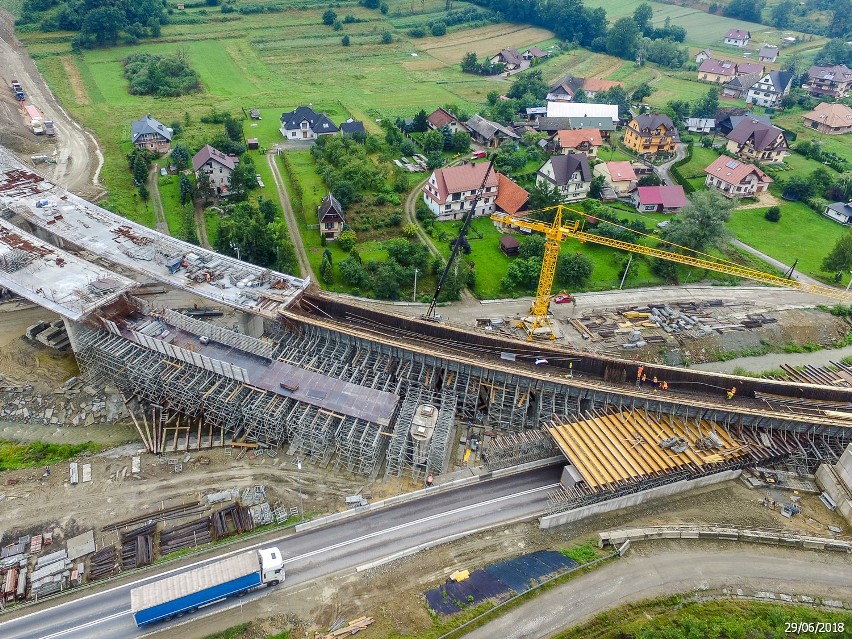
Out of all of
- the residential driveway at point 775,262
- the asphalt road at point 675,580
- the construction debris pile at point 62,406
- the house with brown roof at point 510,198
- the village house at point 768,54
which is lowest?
the construction debris pile at point 62,406

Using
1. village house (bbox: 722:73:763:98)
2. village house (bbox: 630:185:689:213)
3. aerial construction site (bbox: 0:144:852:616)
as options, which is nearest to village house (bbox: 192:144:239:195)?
aerial construction site (bbox: 0:144:852:616)

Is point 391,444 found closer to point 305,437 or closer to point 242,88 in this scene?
point 305,437

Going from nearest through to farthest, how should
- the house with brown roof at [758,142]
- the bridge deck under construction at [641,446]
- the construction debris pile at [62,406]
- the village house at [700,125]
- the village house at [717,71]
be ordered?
the bridge deck under construction at [641,446] → the construction debris pile at [62,406] → the house with brown roof at [758,142] → the village house at [700,125] → the village house at [717,71]

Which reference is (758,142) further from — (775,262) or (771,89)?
(771,89)

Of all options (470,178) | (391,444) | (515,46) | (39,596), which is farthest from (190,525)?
(515,46)

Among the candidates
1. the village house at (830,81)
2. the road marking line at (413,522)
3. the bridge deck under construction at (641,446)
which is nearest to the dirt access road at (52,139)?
the road marking line at (413,522)

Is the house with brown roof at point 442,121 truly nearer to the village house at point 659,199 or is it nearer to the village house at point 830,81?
the village house at point 659,199
